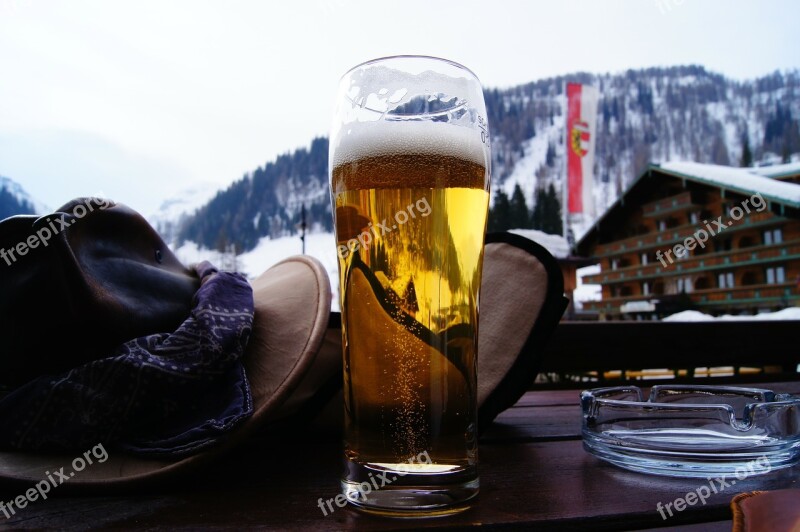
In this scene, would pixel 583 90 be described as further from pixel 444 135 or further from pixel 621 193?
pixel 444 135

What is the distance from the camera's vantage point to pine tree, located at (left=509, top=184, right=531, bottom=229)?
7.66m

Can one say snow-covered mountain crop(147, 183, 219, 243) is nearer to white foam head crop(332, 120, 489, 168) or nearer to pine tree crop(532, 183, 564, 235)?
white foam head crop(332, 120, 489, 168)

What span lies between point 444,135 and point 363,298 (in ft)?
0.64

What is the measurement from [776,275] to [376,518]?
35.7 ft

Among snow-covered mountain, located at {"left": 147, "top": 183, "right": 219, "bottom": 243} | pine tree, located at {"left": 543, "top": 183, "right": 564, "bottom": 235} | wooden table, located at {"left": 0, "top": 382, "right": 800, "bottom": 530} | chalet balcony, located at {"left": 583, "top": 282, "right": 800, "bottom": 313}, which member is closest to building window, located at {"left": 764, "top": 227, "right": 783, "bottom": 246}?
chalet balcony, located at {"left": 583, "top": 282, "right": 800, "bottom": 313}

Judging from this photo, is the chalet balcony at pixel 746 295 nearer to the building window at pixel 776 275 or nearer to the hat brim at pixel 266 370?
the building window at pixel 776 275

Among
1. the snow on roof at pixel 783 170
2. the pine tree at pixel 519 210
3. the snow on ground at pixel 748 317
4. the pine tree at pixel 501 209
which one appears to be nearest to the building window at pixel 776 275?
the snow on roof at pixel 783 170

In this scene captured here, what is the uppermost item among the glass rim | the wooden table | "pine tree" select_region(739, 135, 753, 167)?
"pine tree" select_region(739, 135, 753, 167)

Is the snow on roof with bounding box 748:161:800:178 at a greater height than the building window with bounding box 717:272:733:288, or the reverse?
the snow on roof with bounding box 748:161:800:178

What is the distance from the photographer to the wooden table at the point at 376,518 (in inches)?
21.4

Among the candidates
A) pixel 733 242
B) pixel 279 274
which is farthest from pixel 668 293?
pixel 279 274

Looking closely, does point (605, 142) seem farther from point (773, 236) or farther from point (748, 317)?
point (748, 317)

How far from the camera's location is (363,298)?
25.1 inches

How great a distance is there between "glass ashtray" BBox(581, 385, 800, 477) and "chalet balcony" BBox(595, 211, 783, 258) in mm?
10036
